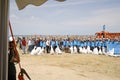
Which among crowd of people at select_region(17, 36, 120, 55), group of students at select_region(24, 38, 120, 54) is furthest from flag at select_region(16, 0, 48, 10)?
group of students at select_region(24, 38, 120, 54)

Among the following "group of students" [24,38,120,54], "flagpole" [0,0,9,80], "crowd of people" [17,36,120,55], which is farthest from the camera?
"group of students" [24,38,120,54]

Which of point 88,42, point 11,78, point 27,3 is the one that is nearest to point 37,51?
point 88,42

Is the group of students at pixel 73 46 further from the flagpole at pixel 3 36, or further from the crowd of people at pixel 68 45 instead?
the flagpole at pixel 3 36

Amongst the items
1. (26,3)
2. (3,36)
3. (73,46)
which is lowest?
(73,46)

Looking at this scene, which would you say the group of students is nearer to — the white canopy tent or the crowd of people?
the crowd of people

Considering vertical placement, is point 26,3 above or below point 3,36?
Result: above

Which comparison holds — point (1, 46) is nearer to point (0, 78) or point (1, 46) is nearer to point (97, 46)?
point (0, 78)

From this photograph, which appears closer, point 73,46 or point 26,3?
point 26,3

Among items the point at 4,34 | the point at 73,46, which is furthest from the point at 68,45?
the point at 4,34

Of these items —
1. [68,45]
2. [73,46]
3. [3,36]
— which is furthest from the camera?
[68,45]

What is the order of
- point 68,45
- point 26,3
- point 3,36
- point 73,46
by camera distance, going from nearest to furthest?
1. point 3,36
2. point 26,3
3. point 73,46
4. point 68,45

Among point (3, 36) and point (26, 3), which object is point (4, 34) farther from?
point (26, 3)

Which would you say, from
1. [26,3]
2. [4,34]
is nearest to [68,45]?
[26,3]

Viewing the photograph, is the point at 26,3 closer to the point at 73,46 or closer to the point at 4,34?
the point at 4,34
